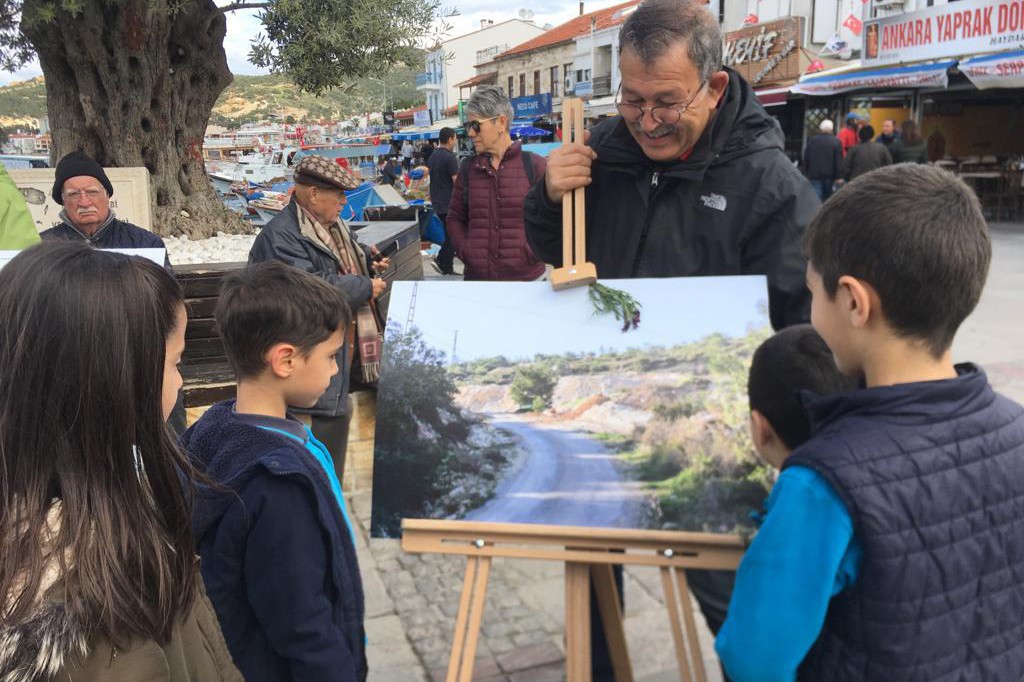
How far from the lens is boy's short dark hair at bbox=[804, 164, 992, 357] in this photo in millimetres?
1431

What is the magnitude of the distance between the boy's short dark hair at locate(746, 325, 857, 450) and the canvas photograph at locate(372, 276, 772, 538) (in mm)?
268

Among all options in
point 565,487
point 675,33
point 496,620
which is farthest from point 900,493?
point 496,620

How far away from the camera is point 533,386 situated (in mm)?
2328

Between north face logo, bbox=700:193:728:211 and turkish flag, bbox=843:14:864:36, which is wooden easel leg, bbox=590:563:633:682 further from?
turkish flag, bbox=843:14:864:36

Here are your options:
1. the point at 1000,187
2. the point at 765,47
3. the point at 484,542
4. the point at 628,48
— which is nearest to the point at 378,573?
the point at 484,542

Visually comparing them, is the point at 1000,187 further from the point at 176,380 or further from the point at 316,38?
the point at 176,380

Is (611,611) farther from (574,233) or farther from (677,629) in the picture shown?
(574,233)

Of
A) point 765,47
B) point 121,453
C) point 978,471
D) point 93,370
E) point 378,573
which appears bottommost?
A: point 378,573

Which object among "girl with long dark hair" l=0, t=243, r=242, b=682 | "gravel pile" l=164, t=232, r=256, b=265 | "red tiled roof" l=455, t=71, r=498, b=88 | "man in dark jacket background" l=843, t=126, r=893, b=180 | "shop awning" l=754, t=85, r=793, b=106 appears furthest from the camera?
"red tiled roof" l=455, t=71, r=498, b=88

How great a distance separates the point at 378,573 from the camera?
4.11 meters

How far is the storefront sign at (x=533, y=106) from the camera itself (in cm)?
3817

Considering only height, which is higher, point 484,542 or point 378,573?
point 484,542

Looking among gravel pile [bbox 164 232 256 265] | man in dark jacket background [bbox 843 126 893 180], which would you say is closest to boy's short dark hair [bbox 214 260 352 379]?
gravel pile [bbox 164 232 256 265]

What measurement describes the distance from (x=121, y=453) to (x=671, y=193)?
1683 mm
